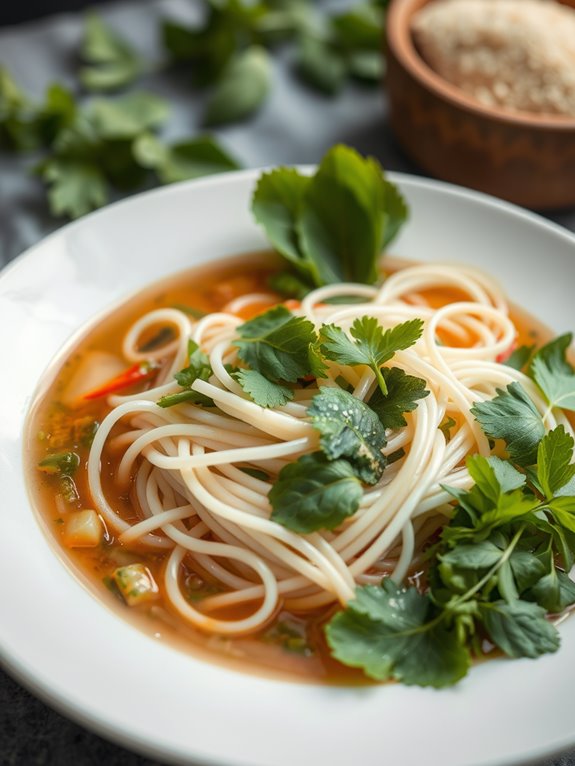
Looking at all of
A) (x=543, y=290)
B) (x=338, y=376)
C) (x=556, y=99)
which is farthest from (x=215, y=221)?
(x=556, y=99)

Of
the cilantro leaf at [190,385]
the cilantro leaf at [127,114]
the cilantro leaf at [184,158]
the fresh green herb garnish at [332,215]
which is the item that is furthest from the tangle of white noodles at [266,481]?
the cilantro leaf at [127,114]

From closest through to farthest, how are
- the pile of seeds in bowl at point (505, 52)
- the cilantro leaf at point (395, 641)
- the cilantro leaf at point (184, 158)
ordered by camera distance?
1. the cilantro leaf at point (395, 641)
2. the pile of seeds in bowl at point (505, 52)
3. the cilantro leaf at point (184, 158)

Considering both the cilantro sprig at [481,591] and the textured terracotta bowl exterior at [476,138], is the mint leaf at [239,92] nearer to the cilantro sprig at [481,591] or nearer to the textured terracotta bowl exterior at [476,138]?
the textured terracotta bowl exterior at [476,138]

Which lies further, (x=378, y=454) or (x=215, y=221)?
(x=215, y=221)

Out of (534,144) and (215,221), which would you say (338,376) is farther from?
(534,144)

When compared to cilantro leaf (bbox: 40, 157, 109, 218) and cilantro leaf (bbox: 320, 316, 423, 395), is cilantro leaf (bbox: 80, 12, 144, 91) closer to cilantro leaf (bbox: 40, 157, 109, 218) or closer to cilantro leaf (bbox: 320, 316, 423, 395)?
cilantro leaf (bbox: 40, 157, 109, 218)

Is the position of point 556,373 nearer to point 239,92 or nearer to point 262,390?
point 262,390

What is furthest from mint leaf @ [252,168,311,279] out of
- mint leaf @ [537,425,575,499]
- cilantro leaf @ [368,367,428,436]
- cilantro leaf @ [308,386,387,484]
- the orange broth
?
mint leaf @ [537,425,575,499]
